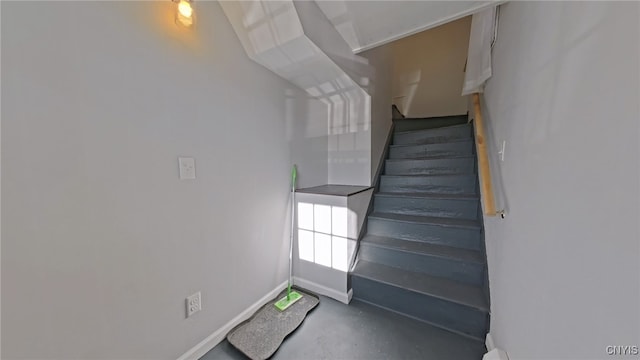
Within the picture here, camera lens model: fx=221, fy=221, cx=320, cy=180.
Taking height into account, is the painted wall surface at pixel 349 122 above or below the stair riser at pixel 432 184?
above

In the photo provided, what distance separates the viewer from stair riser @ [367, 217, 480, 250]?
1.82 metres

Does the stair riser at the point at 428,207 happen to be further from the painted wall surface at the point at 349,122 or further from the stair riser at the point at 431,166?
the stair riser at the point at 431,166

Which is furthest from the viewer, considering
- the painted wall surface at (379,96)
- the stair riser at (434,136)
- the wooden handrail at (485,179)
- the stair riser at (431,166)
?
the stair riser at (434,136)

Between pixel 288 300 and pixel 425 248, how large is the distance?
1.20m

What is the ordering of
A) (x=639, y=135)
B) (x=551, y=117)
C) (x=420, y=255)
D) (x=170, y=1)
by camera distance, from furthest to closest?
(x=420, y=255), (x=170, y=1), (x=551, y=117), (x=639, y=135)

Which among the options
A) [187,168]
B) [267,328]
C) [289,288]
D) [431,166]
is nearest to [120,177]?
[187,168]

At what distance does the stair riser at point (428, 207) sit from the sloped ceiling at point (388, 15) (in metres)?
1.45

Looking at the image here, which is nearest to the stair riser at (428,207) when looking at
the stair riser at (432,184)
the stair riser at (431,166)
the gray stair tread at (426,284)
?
the stair riser at (432,184)

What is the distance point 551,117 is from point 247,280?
186cm

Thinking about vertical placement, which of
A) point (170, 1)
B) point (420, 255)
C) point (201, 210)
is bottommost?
point (420, 255)

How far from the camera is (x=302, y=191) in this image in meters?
2.03

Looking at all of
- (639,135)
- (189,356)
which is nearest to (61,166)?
(189,356)

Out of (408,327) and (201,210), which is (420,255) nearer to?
(408,327)

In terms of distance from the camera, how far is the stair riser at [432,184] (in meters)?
2.20
